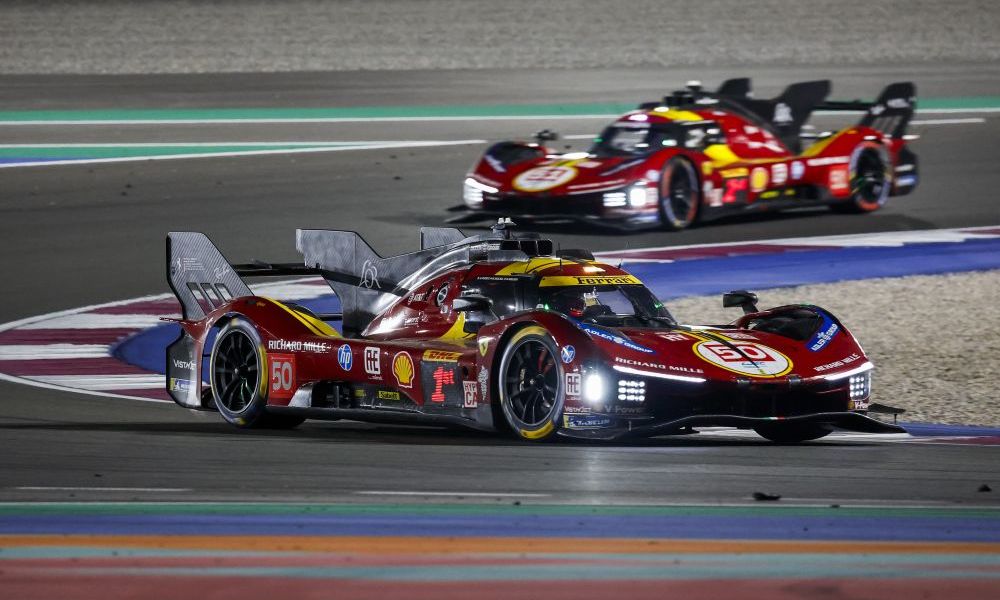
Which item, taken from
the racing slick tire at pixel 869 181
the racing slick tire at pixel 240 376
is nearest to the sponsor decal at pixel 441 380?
the racing slick tire at pixel 240 376

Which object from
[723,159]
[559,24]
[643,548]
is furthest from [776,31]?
[643,548]

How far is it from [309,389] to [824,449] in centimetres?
286

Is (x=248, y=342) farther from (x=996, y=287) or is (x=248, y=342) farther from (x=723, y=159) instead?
(x=723, y=159)

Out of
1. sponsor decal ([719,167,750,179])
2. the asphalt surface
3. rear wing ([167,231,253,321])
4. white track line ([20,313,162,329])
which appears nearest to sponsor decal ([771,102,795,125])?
the asphalt surface

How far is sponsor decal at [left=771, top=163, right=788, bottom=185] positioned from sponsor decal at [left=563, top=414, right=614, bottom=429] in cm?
1152

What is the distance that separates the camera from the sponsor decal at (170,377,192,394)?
11.6m

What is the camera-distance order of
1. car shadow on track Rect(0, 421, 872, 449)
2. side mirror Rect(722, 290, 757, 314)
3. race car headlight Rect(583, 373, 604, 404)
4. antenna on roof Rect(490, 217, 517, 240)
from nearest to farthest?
1. race car headlight Rect(583, 373, 604, 404)
2. car shadow on track Rect(0, 421, 872, 449)
3. side mirror Rect(722, 290, 757, 314)
4. antenna on roof Rect(490, 217, 517, 240)

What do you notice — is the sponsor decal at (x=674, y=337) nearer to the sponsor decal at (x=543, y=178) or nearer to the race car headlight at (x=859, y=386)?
the race car headlight at (x=859, y=386)

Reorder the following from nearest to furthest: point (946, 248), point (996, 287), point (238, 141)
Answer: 1. point (996, 287)
2. point (946, 248)
3. point (238, 141)

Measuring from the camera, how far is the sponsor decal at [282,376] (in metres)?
11.1

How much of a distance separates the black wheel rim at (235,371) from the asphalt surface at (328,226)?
21 centimetres

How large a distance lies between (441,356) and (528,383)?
0.60 meters

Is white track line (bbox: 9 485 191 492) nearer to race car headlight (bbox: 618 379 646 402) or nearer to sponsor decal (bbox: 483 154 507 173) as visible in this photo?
race car headlight (bbox: 618 379 646 402)

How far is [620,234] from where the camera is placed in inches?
799
